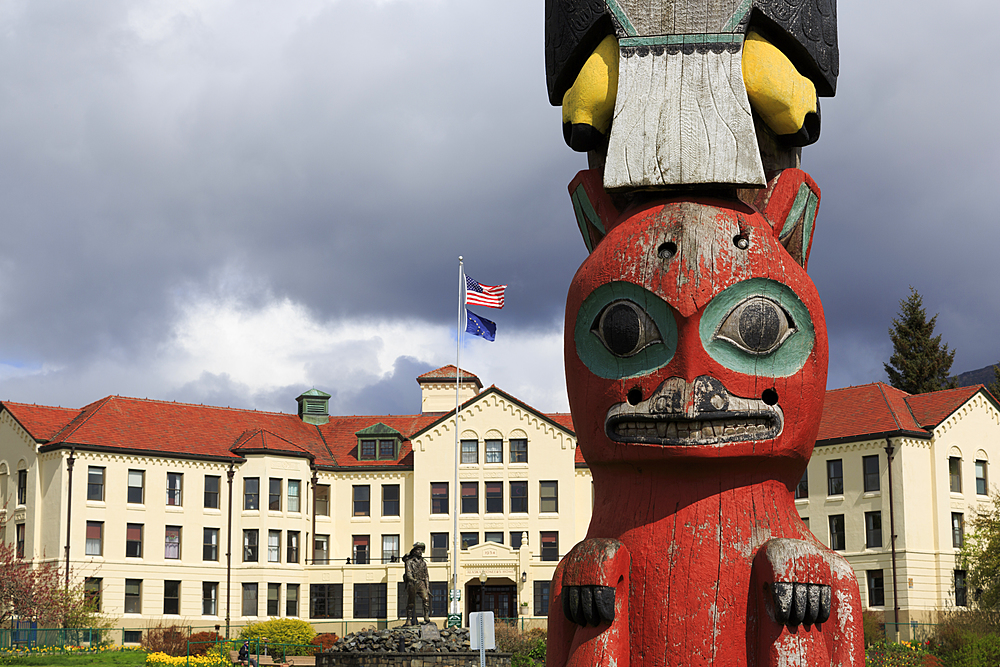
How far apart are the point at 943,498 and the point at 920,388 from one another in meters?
20.0

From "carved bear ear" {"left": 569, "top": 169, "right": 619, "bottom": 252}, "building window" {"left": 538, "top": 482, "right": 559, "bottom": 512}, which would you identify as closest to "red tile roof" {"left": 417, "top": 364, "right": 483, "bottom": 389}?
"building window" {"left": 538, "top": 482, "right": 559, "bottom": 512}

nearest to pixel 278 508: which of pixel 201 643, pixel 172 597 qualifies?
pixel 172 597

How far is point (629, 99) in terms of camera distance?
25.6ft

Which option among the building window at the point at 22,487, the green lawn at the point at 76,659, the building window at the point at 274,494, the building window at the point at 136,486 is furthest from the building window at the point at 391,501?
the green lawn at the point at 76,659

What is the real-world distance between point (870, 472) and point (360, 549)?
25.4 meters

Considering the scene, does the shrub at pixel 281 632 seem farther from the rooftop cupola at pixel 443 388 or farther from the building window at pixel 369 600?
the rooftop cupola at pixel 443 388

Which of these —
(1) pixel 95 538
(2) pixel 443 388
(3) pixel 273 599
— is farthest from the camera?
(2) pixel 443 388

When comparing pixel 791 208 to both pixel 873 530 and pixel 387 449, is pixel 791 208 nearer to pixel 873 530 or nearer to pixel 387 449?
pixel 873 530

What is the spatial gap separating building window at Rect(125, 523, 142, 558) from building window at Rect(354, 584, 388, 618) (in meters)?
10.7

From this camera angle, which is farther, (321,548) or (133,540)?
(321,548)

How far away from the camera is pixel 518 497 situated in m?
56.7

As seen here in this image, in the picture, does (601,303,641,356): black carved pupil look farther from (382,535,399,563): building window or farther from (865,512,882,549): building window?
(382,535,399,563): building window

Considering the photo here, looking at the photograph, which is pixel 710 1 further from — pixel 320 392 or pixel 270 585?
pixel 320 392

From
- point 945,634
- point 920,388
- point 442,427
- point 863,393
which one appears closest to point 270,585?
point 442,427
